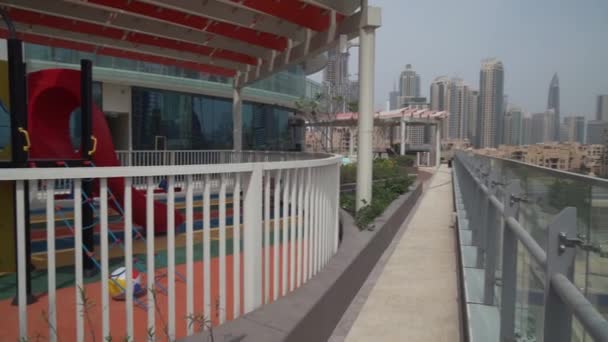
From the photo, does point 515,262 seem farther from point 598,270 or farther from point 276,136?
point 276,136

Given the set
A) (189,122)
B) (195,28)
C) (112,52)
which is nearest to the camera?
(195,28)

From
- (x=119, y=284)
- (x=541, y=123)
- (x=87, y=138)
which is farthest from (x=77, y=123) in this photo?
(x=541, y=123)

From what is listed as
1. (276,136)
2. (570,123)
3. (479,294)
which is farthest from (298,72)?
(479,294)

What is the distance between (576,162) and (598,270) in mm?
5441

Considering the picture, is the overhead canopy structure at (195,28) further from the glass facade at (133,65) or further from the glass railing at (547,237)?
the glass railing at (547,237)

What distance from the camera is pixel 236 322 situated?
2902mm

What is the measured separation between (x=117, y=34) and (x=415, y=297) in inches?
356

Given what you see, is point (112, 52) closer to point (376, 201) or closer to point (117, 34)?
point (117, 34)

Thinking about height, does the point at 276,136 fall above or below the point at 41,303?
above

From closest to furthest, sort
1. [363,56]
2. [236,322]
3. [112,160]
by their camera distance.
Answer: [236,322]
[112,160]
[363,56]

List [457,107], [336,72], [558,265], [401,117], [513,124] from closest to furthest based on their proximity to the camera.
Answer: [558,265] < [401,117] < [513,124] < [336,72] < [457,107]

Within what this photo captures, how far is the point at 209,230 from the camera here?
2.83 m

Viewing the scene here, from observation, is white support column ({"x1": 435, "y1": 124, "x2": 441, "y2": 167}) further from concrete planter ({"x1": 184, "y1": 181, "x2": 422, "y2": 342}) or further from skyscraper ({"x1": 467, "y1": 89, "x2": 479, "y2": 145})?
concrete planter ({"x1": 184, "y1": 181, "x2": 422, "y2": 342})

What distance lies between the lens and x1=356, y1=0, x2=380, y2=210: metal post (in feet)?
23.7
